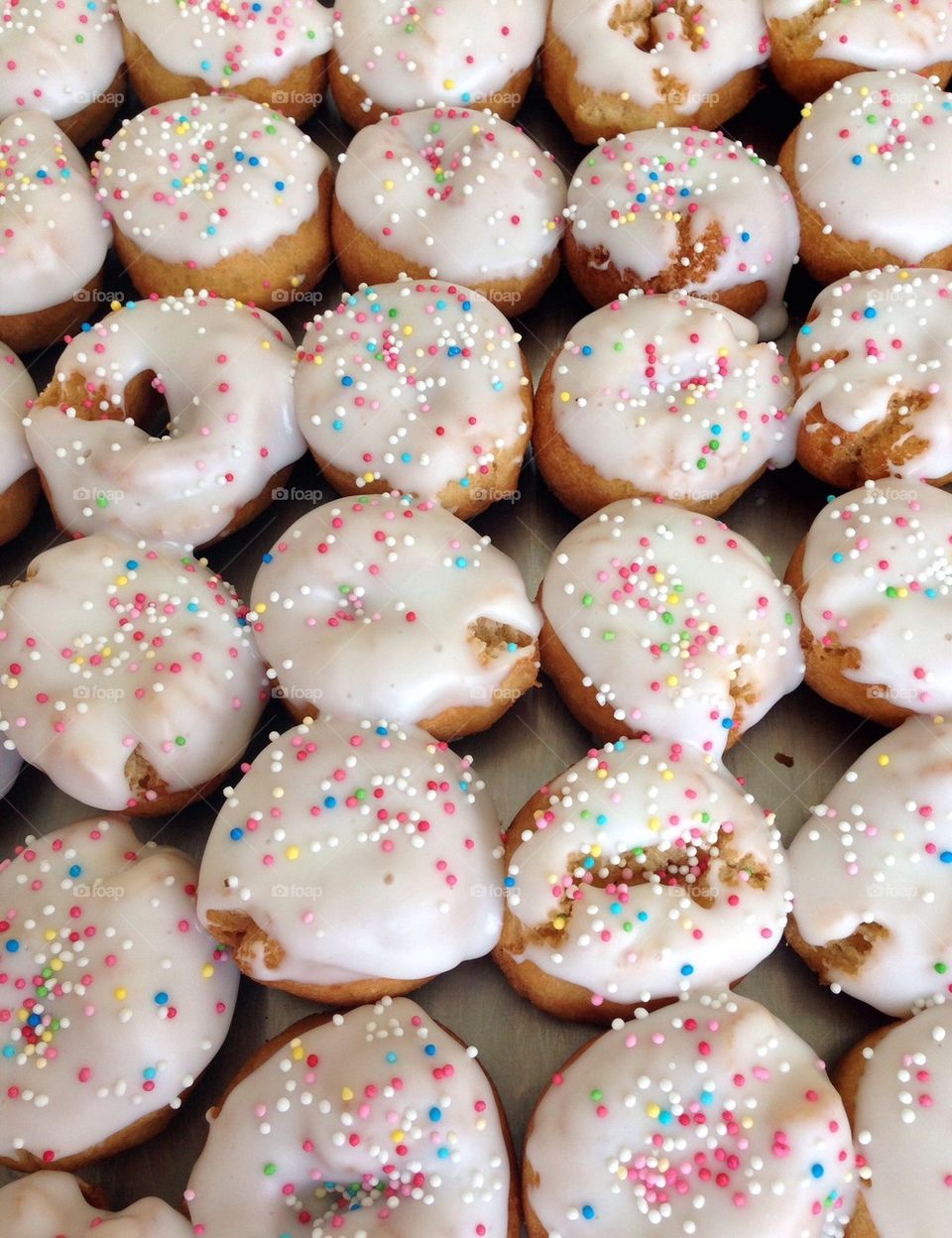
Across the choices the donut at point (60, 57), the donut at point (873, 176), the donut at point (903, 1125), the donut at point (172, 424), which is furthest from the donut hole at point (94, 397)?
the donut at point (903, 1125)

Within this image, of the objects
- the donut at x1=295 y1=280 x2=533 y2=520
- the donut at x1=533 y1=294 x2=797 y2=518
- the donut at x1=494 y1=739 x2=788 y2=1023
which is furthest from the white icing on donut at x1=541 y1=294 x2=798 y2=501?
the donut at x1=494 y1=739 x2=788 y2=1023

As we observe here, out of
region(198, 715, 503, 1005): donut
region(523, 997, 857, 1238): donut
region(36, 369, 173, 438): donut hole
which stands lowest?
region(523, 997, 857, 1238): donut

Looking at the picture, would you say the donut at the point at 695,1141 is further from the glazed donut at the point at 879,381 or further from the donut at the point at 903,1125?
the glazed donut at the point at 879,381

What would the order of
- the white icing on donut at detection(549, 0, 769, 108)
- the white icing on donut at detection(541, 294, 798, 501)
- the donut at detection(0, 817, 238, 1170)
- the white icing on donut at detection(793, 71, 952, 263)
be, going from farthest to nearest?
1. the white icing on donut at detection(549, 0, 769, 108)
2. the white icing on donut at detection(793, 71, 952, 263)
3. the white icing on donut at detection(541, 294, 798, 501)
4. the donut at detection(0, 817, 238, 1170)

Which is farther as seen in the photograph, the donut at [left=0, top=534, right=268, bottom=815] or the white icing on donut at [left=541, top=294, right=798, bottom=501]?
the white icing on donut at [left=541, top=294, right=798, bottom=501]

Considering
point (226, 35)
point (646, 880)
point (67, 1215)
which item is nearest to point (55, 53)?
point (226, 35)

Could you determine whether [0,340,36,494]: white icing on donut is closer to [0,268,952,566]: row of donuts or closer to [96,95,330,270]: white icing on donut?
[0,268,952,566]: row of donuts
